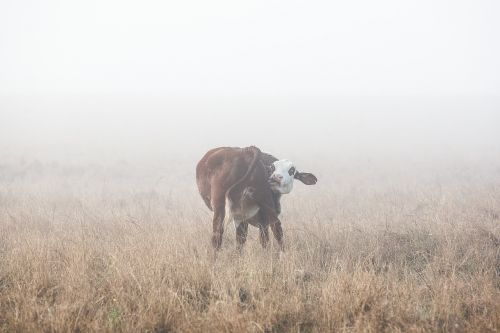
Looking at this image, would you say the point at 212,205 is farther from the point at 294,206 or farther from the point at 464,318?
the point at 294,206

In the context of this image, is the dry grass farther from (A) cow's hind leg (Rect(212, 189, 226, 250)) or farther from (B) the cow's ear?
(B) the cow's ear

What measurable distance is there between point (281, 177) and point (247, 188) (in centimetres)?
41

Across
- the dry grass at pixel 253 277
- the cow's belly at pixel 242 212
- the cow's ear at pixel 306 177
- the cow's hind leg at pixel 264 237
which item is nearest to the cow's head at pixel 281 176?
the cow's ear at pixel 306 177

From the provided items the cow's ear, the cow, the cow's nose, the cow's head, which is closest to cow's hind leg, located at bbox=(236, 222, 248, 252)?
the cow

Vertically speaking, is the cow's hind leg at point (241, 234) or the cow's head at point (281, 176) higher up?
the cow's head at point (281, 176)

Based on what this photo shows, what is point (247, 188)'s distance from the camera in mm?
4848

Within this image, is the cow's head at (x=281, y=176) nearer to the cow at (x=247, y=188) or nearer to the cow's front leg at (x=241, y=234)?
the cow at (x=247, y=188)

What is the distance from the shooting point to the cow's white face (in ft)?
16.2

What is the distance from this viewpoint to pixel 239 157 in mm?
5035

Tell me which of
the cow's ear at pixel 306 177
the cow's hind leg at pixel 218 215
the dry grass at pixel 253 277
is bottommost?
the dry grass at pixel 253 277

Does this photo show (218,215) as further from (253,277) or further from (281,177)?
(253,277)

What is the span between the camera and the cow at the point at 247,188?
4875 millimetres

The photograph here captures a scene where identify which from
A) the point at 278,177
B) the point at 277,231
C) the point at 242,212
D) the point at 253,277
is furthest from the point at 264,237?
the point at 253,277

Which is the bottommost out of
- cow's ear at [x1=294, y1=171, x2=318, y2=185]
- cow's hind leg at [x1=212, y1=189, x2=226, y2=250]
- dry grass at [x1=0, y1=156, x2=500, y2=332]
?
dry grass at [x1=0, y1=156, x2=500, y2=332]
